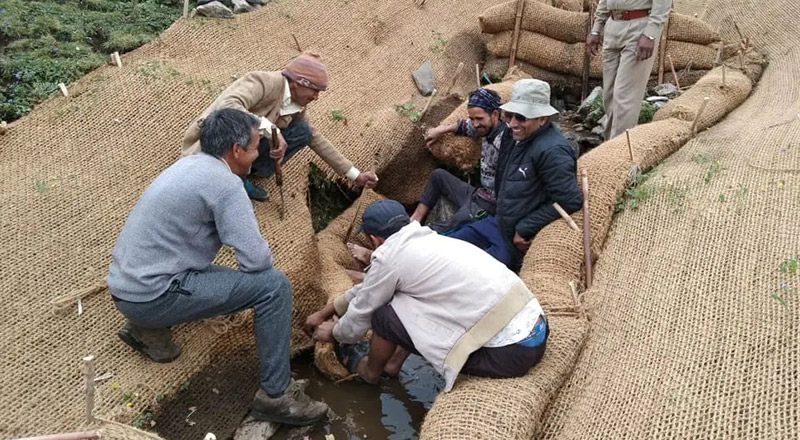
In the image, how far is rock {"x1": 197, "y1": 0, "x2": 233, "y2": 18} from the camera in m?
6.48

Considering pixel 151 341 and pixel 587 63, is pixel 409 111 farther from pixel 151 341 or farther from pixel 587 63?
pixel 151 341

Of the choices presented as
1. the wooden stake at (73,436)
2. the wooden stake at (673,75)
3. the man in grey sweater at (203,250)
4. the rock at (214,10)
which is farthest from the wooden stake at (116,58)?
the wooden stake at (673,75)

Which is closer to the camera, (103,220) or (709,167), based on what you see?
(103,220)

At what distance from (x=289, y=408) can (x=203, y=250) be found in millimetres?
1022

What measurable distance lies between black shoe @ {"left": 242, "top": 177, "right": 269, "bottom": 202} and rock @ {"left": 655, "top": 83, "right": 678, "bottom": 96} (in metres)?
5.32

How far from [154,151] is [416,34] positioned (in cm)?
418

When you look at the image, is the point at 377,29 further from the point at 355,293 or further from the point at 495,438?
the point at 495,438

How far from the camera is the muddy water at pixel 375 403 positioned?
3838 millimetres

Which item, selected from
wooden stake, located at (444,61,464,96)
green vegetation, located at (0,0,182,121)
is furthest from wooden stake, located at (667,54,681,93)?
green vegetation, located at (0,0,182,121)

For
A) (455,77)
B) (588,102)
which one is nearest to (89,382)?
(455,77)

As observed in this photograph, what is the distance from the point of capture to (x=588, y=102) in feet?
26.0

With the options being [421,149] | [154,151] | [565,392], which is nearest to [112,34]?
[154,151]

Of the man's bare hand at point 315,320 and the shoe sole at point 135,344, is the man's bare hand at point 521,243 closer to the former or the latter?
the man's bare hand at point 315,320

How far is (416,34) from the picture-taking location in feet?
26.3
